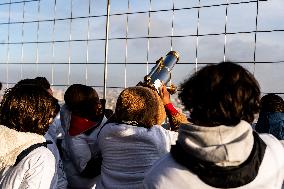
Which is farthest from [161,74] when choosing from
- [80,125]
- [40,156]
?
[40,156]

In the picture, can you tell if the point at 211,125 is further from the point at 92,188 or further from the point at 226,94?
the point at 92,188

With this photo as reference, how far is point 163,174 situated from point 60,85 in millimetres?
6398

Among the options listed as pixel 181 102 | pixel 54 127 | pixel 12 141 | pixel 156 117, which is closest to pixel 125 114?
pixel 156 117

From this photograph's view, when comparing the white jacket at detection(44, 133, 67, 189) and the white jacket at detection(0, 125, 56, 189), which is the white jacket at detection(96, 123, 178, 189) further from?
the white jacket at detection(0, 125, 56, 189)

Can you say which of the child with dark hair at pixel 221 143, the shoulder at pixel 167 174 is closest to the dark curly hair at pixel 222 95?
the child with dark hair at pixel 221 143

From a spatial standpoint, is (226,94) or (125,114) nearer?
(226,94)

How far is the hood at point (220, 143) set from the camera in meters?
1.63

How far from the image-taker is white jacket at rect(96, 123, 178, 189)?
9.28 feet

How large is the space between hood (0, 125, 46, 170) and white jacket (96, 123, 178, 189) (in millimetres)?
645

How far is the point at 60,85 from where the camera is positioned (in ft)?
26.1

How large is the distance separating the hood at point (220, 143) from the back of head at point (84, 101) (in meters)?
1.85

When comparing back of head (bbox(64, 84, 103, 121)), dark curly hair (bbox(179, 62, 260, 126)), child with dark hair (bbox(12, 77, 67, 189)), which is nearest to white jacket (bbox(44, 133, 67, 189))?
child with dark hair (bbox(12, 77, 67, 189))

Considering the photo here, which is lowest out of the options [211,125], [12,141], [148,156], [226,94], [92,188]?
[92,188]

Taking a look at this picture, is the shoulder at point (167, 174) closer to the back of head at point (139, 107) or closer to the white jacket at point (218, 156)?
the white jacket at point (218, 156)
